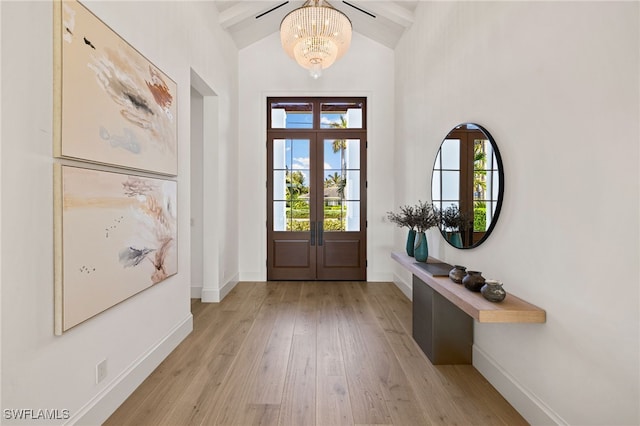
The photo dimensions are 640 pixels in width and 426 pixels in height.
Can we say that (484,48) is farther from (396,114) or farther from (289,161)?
(289,161)

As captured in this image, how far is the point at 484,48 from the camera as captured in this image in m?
2.25

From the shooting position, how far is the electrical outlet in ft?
5.66

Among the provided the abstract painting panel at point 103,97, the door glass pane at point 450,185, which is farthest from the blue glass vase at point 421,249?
the abstract painting panel at point 103,97

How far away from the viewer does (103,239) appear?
67.9 inches

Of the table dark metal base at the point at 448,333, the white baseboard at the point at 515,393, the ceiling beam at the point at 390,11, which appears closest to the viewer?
the white baseboard at the point at 515,393

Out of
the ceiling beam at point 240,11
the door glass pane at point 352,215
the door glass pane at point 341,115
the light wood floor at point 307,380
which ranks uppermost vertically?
the ceiling beam at point 240,11

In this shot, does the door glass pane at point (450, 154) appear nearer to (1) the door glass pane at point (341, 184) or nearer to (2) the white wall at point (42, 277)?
(1) the door glass pane at point (341, 184)

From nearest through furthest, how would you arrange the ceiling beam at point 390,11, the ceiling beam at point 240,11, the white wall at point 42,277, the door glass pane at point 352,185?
the white wall at point 42,277 → the ceiling beam at point 240,11 → the ceiling beam at point 390,11 → the door glass pane at point 352,185

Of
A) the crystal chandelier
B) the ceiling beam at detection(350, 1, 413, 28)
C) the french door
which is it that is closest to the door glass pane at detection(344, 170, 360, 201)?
the french door

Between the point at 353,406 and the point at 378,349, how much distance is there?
2.62 ft

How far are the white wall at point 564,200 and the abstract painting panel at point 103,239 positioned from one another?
248 cm

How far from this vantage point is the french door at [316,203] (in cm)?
484

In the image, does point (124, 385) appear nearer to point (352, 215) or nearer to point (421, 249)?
point (421, 249)

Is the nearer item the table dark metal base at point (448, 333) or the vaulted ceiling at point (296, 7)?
the table dark metal base at point (448, 333)
